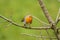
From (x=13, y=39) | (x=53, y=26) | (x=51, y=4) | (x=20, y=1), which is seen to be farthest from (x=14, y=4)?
(x=53, y=26)

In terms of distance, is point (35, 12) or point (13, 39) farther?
point (35, 12)

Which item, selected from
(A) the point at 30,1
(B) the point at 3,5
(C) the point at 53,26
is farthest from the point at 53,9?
(C) the point at 53,26

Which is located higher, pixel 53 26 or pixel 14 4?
pixel 53 26

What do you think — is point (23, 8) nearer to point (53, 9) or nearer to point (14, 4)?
point (14, 4)

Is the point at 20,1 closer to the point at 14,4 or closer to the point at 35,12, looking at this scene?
the point at 14,4

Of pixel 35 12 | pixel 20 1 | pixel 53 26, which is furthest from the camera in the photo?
pixel 20 1

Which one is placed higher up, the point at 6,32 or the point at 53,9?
the point at 53,9

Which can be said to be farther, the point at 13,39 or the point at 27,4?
the point at 27,4

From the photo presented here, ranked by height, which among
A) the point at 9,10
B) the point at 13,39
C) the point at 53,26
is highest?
the point at 53,26

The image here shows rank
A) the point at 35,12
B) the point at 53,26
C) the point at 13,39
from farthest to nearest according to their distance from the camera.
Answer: the point at 35,12 < the point at 13,39 < the point at 53,26
